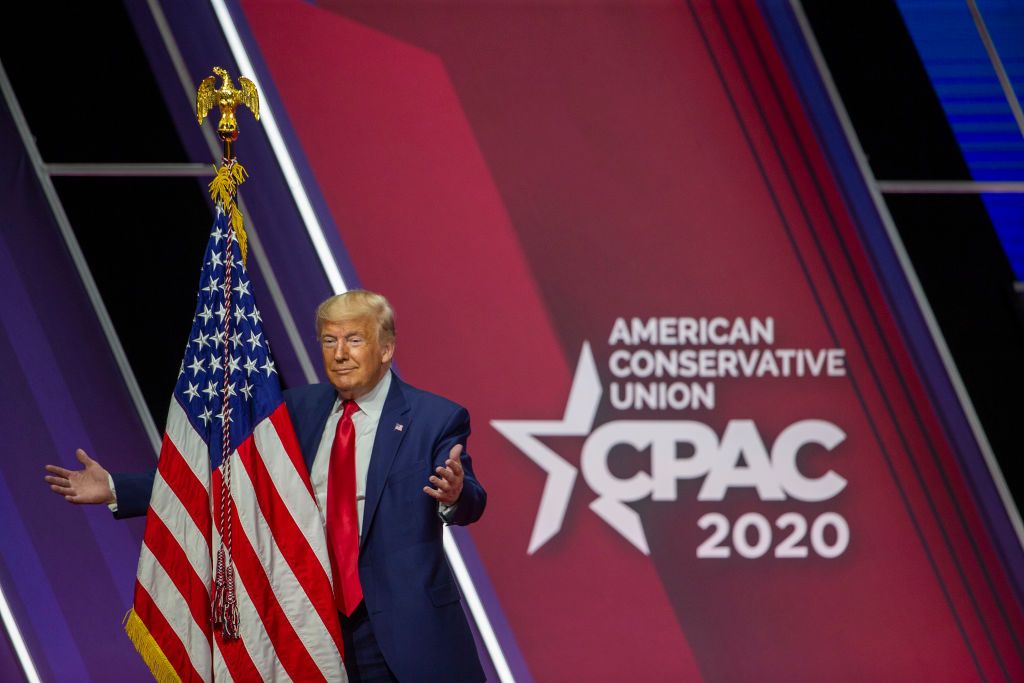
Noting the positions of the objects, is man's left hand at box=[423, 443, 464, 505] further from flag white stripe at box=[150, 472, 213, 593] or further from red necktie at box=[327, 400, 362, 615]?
flag white stripe at box=[150, 472, 213, 593]

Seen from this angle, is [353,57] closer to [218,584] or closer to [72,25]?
[72,25]

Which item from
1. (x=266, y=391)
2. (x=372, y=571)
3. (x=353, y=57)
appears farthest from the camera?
(x=353, y=57)

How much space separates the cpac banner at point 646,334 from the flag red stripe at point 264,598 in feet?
4.46

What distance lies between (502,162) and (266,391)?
1521 mm

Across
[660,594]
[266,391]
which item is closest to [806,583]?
[660,594]

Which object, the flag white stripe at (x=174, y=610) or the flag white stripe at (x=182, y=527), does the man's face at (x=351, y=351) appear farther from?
the flag white stripe at (x=174, y=610)

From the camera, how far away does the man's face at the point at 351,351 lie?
2492mm

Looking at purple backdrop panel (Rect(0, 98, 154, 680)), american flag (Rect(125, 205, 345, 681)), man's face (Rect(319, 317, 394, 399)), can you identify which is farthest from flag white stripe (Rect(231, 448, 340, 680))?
purple backdrop panel (Rect(0, 98, 154, 680))

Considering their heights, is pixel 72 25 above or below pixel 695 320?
above

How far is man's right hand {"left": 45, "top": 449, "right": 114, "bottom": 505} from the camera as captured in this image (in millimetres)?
2471

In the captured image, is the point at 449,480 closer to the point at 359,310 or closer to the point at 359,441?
the point at 359,441

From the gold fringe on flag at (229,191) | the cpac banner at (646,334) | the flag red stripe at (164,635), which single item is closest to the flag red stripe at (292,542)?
the flag red stripe at (164,635)

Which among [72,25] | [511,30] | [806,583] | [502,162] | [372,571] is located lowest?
[806,583]

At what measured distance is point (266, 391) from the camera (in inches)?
104
